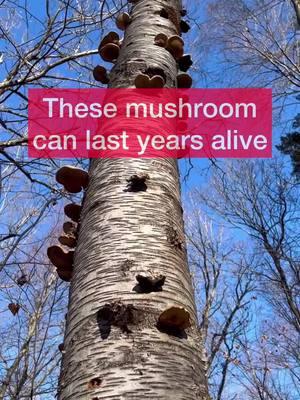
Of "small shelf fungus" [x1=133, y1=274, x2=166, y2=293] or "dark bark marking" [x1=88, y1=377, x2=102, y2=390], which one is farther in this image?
"small shelf fungus" [x1=133, y1=274, x2=166, y2=293]

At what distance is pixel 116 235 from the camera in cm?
118

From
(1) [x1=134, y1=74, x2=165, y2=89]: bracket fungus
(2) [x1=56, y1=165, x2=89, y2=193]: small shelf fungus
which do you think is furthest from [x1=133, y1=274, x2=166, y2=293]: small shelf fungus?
(1) [x1=134, y1=74, x2=165, y2=89]: bracket fungus

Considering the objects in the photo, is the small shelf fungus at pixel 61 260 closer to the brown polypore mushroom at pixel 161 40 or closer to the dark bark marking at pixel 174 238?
the dark bark marking at pixel 174 238

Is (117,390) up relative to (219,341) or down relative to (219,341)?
down

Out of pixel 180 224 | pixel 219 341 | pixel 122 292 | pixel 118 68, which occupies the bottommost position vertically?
pixel 122 292

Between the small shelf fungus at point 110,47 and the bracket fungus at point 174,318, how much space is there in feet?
5.04

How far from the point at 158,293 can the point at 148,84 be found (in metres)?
0.89

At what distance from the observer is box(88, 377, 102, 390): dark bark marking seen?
86 cm

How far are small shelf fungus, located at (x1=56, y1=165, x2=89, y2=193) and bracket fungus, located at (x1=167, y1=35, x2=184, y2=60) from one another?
76 cm

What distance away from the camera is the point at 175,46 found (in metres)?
2.07

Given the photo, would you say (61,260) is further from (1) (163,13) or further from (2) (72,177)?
(1) (163,13)

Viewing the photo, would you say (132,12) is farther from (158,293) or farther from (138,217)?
(158,293)

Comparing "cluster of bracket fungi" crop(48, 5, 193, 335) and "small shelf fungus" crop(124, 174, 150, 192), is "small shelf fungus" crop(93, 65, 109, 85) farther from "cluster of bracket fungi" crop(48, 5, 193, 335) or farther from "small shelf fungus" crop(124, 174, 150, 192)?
"small shelf fungus" crop(124, 174, 150, 192)

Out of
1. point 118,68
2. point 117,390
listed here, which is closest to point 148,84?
point 118,68
